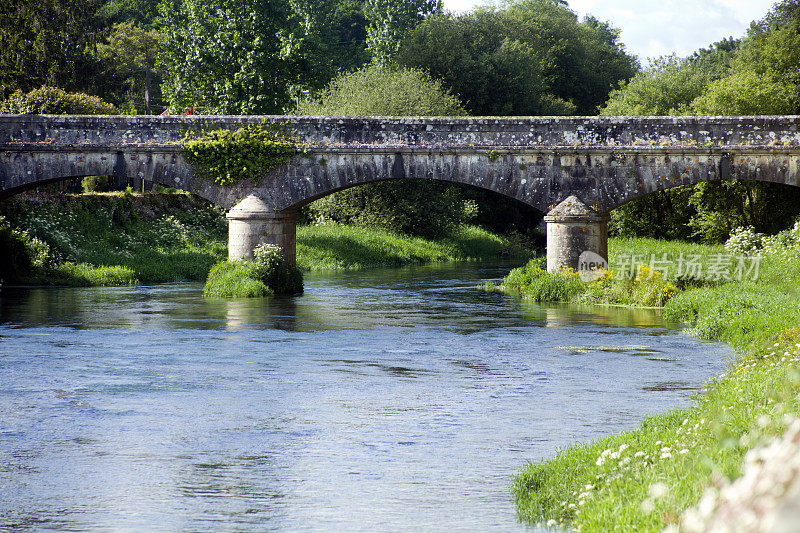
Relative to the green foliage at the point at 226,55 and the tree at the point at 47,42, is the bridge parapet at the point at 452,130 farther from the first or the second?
the tree at the point at 47,42

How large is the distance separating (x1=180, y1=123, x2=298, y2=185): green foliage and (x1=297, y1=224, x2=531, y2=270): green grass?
1054 cm

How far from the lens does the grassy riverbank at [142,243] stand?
30391mm

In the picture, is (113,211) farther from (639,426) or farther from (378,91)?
(639,426)

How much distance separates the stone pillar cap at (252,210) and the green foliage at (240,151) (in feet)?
1.72

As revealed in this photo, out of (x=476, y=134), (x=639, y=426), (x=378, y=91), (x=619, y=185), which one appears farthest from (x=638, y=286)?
(x=378, y=91)

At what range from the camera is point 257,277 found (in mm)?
26266

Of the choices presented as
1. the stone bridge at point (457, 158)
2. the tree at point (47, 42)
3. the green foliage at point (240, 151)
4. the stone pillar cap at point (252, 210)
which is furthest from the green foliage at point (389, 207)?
the green foliage at point (240, 151)

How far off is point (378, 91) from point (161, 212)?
10.6 metres

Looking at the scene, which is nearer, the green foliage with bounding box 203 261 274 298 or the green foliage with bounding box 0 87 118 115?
the green foliage with bounding box 203 261 274 298

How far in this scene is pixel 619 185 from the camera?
82.1 feet

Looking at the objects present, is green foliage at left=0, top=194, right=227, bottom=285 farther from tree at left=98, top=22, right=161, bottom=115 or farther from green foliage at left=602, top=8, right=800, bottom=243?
green foliage at left=602, top=8, right=800, bottom=243

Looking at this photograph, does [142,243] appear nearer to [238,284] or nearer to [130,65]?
[238,284]

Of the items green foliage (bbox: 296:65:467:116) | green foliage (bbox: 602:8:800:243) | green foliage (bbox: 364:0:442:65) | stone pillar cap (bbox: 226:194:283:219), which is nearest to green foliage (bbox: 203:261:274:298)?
stone pillar cap (bbox: 226:194:283:219)

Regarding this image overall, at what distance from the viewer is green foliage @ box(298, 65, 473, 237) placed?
42031 millimetres
